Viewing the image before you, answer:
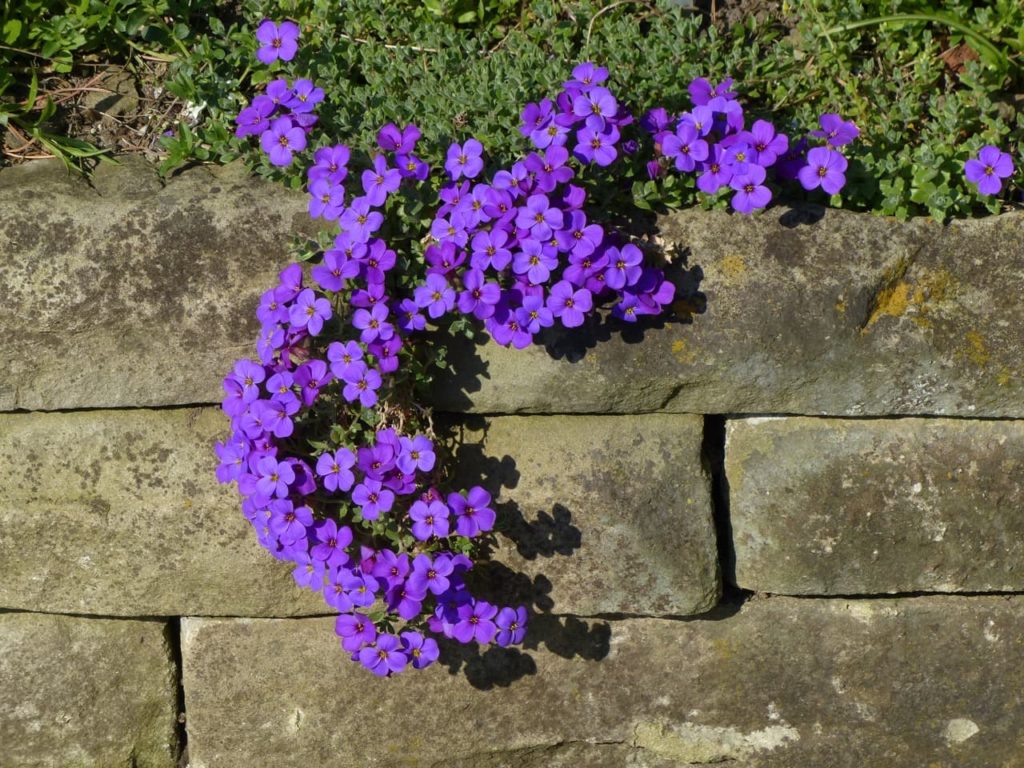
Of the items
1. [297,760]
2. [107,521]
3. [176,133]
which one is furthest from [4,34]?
[297,760]

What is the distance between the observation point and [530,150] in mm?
2416

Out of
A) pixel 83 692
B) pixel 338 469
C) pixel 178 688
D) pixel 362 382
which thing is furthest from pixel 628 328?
pixel 83 692

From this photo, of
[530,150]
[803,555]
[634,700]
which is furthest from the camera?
[634,700]

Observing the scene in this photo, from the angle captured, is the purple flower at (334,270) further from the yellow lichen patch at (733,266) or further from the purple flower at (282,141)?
the yellow lichen patch at (733,266)

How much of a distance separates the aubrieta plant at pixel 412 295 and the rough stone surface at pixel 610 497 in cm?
19

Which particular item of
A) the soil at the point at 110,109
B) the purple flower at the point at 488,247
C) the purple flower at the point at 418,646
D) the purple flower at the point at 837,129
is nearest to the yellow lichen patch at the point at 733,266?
the purple flower at the point at 837,129

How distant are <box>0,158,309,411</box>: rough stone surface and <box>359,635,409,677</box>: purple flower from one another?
2.27 feet

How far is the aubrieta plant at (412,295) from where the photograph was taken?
229cm

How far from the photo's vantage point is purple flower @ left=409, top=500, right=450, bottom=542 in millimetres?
2338

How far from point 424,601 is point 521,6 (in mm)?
1557

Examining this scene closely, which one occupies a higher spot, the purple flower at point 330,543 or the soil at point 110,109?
the soil at point 110,109

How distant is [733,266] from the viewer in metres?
2.43

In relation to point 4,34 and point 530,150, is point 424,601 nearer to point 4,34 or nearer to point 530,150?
point 530,150

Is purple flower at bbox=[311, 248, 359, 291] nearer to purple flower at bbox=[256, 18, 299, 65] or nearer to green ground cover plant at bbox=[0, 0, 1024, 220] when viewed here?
green ground cover plant at bbox=[0, 0, 1024, 220]
